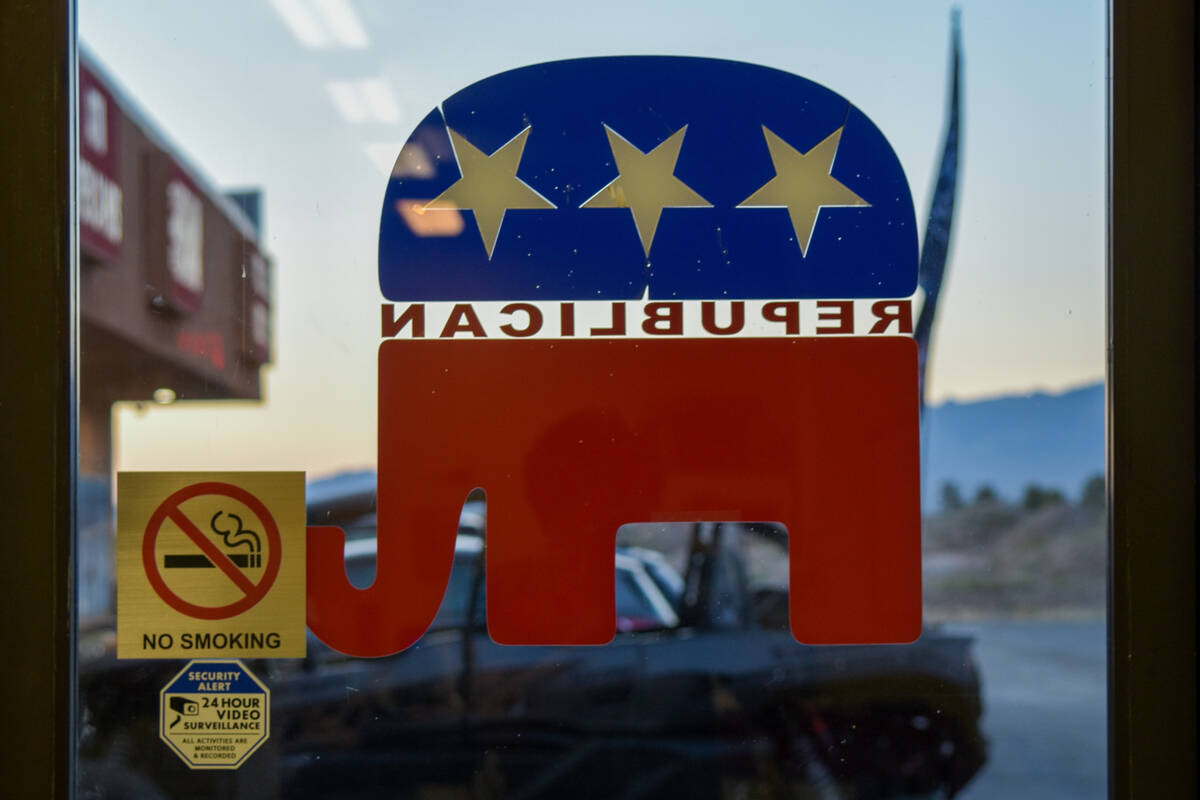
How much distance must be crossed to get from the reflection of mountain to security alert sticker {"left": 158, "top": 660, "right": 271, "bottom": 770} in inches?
44.5

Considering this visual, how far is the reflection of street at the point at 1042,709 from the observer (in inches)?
58.9

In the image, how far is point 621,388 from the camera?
5.13 feet

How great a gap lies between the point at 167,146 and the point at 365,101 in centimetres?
34

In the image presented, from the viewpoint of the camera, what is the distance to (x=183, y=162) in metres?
1.61

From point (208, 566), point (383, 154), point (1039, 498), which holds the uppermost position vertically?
point (383, 154)

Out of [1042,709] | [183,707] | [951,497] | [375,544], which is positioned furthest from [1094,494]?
[183,707]

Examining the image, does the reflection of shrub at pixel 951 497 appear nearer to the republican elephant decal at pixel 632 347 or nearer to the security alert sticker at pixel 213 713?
the republican elephant decal at pixel 632 347

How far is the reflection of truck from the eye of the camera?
5.02ft

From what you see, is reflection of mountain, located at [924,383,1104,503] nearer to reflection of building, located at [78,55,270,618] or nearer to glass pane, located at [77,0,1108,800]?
glass pane, located at [77,0,1108,800]

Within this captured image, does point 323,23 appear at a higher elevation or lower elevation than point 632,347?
higher

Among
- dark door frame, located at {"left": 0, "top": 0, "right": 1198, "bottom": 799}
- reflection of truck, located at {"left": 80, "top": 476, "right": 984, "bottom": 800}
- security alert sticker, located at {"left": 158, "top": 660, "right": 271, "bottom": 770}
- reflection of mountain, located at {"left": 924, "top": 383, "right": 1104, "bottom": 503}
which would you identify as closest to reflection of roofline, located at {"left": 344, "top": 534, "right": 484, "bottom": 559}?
reflection of truck, located at {"left": 80, "top": 476, "right": 984, "bottom": 800}

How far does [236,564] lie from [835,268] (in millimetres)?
1079

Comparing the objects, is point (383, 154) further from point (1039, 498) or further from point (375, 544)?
point (1039, 498)

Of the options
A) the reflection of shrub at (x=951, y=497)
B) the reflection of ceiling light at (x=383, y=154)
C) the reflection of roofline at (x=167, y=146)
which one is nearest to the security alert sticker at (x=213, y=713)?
the reflection of roofline at (x=167, y=146)
